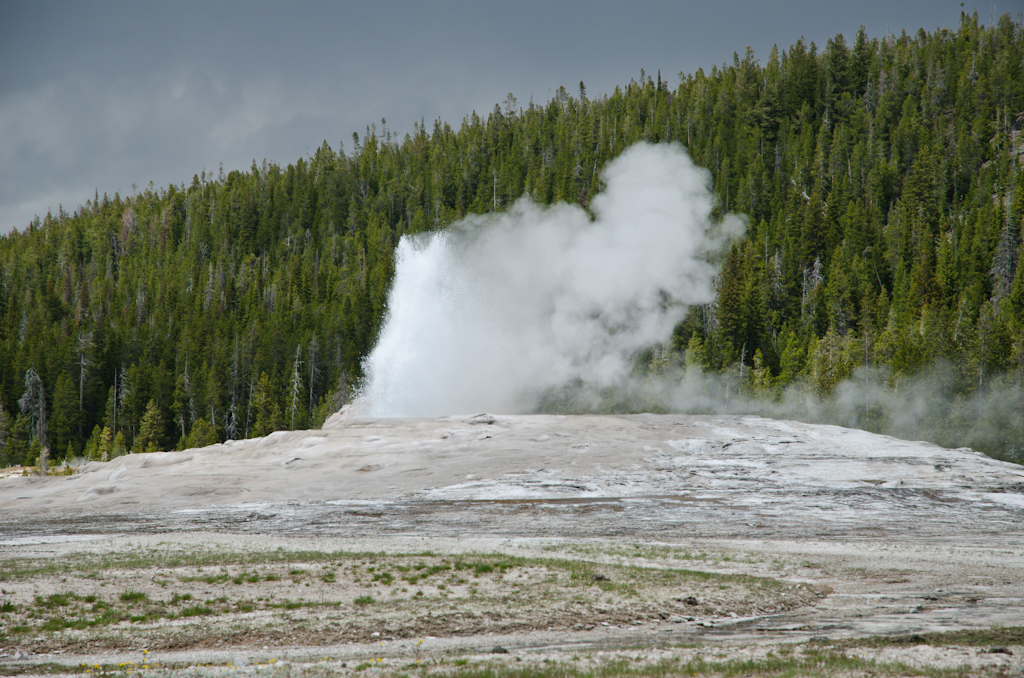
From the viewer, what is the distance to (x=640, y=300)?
9312 centimetres

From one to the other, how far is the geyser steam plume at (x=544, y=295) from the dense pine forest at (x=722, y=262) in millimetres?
5181

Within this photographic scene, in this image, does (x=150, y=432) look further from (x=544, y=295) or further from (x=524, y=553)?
(x=524, y=553)

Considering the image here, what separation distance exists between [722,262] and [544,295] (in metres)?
28.4

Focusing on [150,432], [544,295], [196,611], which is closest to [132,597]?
[196,611]

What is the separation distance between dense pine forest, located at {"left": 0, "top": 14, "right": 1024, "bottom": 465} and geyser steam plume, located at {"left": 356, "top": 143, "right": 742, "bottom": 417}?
5.18 meters

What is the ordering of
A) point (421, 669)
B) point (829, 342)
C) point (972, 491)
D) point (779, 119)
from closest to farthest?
point (421, 669)
point (972, 491)
point (829, 342)
point (779, 119)

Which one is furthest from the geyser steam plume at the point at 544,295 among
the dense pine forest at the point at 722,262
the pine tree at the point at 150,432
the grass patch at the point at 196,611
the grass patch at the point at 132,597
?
the grass patch at the point at 196,611

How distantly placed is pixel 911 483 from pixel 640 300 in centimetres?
5827

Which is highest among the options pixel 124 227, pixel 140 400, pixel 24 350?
pixel 124 227

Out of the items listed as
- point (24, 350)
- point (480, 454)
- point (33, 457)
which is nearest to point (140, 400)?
point (33, 457)

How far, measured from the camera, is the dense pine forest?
272ft

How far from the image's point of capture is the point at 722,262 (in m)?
102

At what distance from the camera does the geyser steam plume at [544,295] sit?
68125 mm

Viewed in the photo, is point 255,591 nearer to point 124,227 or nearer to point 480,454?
point 480,454
